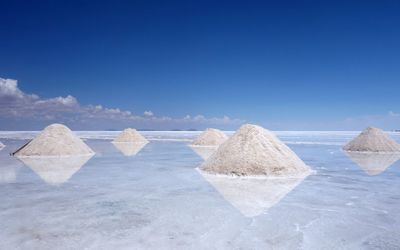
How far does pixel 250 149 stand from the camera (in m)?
12.7

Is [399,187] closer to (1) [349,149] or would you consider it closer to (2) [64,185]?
(2) [64,185]

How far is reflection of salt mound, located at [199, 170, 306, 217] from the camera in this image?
7.16 metres

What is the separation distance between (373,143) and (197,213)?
66.3ft

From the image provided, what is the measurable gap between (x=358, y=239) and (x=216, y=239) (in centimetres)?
190

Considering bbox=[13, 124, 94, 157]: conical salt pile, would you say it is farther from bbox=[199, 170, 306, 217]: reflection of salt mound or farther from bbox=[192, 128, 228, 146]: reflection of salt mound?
bbox=[192, 128, 228, 146]: reflection of salt mound

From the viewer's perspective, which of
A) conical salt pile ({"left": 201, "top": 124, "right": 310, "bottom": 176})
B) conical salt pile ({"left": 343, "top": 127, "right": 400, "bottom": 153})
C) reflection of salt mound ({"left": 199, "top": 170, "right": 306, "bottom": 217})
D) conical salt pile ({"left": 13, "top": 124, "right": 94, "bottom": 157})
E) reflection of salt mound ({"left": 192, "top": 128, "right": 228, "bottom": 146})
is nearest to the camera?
reflection of salt mound ({"left": 199, "top": 170, "right": 306, "bottom": 217})

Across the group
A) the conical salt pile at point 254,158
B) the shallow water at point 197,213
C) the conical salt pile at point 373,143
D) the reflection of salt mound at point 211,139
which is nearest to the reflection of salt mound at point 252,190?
the shallow water at point 197,213

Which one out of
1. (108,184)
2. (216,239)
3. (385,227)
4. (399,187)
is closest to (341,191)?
(399,187)

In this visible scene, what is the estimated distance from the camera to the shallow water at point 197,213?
16.4ft

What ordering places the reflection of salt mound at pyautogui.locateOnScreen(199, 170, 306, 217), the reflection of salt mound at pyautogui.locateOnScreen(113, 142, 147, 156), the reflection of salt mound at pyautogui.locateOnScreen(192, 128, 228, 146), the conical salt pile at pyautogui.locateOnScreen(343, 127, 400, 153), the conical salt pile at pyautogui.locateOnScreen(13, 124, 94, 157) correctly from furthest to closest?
1. the reflection of salt mound at pyautogui.locateOnScreen(192, 128, 228, 146)
2. the conical salt pile at pyautogui.locateOnScreen(343, 127, 400, 153)
3. the reflection of salt mound at pyautogui.locateOnScreen(113, 142, 147, 156)
4. the conical salt pile at pyautogui.locateOnScreen(13, 124, 94, 157)
5. the reflection of salt mound at pyautogui.locateOnScreen(199, 170, 306, 217)

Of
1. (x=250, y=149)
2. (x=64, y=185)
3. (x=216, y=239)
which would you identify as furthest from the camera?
(x=250, y=149)

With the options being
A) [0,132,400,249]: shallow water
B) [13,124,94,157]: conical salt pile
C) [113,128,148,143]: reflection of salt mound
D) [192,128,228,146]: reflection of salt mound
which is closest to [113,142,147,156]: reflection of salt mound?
[13,124,94,157]: conical salt pile

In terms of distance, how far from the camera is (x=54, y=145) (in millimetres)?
20797

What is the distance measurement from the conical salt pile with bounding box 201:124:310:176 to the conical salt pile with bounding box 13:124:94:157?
419 inches
